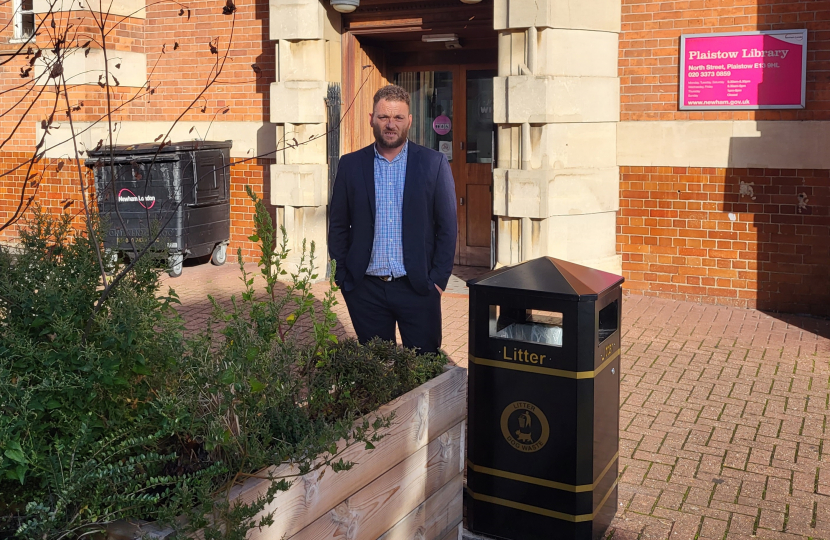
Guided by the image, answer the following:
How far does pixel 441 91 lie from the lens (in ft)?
38.5

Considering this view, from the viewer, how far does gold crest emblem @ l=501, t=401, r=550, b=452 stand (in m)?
3.86

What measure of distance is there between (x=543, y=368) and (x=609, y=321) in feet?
1.77

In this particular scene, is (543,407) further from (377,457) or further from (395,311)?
(395,311)

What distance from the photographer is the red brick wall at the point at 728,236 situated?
29.3 ft

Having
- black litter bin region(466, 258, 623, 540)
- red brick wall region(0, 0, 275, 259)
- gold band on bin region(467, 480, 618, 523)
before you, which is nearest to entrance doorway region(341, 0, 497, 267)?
red brick wall region(0, 0, 275, 259)

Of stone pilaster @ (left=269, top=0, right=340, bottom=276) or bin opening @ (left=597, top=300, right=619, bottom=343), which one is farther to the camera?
stone pilaster @ (left=269, top=0, right=340, bottom=276)

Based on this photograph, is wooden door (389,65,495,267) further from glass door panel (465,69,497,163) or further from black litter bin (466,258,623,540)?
black litter bin (466,258,623,540)

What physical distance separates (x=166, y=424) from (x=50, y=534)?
480 millimetres

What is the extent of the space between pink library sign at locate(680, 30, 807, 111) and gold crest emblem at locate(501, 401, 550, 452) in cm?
638

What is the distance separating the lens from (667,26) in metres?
9.40

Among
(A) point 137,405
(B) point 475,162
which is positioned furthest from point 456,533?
(B) point 475,162

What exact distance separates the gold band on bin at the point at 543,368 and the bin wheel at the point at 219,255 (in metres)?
8.60

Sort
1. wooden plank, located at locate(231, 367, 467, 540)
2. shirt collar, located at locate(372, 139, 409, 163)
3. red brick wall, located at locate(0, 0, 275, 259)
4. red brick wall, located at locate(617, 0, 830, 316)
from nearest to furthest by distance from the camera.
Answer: wooden plank, located at locate(231, 367, 467, 540) → shirt collar, located at locate(372, 139, 409, 163) → red brick wall, located at locate(617, 0, 830, 316) → red brick wall, located at locate(0, 0, 275, 259)

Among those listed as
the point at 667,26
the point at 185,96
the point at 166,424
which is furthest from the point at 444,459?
the point at 185,96
